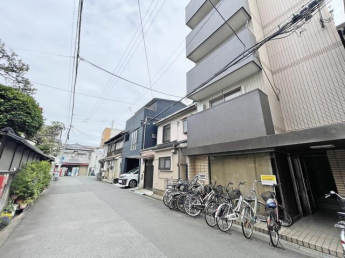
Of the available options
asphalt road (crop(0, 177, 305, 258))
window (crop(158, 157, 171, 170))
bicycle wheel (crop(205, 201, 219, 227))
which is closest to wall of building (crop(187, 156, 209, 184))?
window (crop(158, 157, 171, 170))

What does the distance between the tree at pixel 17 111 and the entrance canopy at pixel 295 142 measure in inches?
355

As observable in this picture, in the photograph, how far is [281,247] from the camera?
3.56 meters

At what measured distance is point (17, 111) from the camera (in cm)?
685

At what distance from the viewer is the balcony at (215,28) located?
22.4 ft

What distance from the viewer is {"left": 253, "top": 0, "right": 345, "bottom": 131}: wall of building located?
16.4 feet

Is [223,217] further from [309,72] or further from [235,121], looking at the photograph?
[309,72]

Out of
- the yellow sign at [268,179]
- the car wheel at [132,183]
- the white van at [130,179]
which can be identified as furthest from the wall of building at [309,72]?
the car wheel at [132,183]

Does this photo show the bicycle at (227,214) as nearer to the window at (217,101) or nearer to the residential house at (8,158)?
the window at (217,101)

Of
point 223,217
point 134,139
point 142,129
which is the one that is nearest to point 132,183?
point 134,139

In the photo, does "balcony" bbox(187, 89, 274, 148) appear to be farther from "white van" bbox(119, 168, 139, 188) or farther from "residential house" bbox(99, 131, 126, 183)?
"residential house" bbox(99, 131, 126, 183)

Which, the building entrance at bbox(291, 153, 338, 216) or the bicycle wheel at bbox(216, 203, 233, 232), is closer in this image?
the bicycle wheel at bbox(216, 203, 233, 232)

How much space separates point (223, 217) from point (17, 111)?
9.91 m

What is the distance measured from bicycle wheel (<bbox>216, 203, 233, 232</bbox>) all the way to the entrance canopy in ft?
6.77

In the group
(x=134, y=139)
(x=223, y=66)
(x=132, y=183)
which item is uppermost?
(x=223, y=66)
